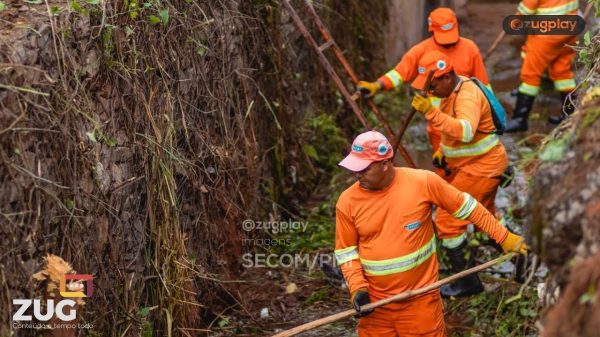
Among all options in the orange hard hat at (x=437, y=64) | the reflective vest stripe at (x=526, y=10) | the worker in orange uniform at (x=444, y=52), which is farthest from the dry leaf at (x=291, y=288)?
the reflective vest stripe at (x=526, y=10)

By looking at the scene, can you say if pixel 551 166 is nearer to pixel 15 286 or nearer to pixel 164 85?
pixel 15 286

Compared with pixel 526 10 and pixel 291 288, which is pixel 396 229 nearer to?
pixel 291 288

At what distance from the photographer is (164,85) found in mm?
6363

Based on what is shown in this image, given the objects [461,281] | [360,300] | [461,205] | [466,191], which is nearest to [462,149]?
[466,191]

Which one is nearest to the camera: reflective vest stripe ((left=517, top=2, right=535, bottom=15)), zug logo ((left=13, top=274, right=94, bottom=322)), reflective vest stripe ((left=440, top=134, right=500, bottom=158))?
zug logo ((left=13, top=274, right=94, bottom=322))

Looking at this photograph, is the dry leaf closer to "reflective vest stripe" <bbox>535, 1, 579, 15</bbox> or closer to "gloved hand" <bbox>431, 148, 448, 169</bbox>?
"gloved hand" <bbox>431, 148, 448, 169</bbox>

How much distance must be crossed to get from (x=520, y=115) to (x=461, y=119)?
135 inches

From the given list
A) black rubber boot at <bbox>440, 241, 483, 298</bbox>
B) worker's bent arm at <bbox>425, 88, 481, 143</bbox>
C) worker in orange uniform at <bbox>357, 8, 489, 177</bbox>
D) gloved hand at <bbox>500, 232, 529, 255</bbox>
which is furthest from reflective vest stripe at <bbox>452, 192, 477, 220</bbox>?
worker in orange uniform at <bbox>357, 8, 489, 177</bbox>

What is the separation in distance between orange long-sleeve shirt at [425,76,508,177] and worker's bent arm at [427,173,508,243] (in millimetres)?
1177

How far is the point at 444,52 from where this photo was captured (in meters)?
8.17

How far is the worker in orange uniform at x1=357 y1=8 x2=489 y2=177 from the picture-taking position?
814 centimetres

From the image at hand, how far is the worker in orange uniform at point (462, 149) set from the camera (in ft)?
22.4

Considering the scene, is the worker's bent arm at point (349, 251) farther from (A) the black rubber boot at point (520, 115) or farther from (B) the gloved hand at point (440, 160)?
(A) the black rubber boot at point (520, 115)

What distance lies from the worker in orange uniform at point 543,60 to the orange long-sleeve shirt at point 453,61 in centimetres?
172
